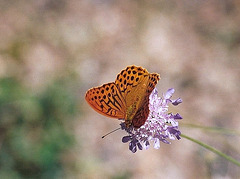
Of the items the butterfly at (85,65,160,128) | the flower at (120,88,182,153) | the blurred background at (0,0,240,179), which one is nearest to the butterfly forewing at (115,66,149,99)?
the butterfly at (85,65,160,128)

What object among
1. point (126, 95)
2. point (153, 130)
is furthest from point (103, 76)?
point (126, 95)

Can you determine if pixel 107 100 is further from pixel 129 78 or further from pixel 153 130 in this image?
pixel 153 130

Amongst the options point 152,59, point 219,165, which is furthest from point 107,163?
point 152,59

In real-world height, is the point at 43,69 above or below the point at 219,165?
above

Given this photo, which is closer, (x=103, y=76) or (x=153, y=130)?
(x=153, y=130)

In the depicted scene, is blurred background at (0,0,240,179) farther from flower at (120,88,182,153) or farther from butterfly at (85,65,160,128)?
butterfly at (85,65,160,128)

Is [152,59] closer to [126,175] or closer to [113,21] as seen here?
[113,21]
